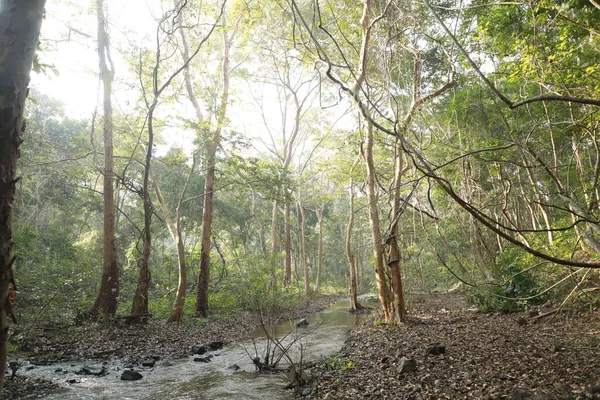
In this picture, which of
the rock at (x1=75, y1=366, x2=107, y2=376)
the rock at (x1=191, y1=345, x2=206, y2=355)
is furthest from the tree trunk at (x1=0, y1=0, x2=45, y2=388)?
the rock at (x1=191, y1=345, x2=206, y2=355)

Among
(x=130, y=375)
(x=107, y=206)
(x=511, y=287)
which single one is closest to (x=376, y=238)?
(x=511, y=287)

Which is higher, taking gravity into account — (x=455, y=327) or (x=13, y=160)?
(x=13, y=160)

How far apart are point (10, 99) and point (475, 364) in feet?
21.8

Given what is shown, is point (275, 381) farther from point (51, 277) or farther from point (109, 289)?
point (51, 277)

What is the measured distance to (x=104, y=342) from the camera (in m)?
9.95

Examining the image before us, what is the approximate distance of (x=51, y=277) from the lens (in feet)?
41.2

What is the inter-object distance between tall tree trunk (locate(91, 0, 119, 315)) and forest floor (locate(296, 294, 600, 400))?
7.92 meters

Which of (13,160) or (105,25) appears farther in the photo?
(105,25)

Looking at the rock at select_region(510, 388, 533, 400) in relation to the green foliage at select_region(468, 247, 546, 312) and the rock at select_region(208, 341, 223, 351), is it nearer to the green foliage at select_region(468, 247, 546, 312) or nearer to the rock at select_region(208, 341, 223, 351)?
the green foliage at select_region(468, 247, 546, 312)

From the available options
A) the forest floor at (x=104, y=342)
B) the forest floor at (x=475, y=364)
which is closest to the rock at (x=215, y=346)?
the forest floor at (x=104, y=342)

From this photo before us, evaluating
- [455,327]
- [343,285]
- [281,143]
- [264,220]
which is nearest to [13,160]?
[455,327]

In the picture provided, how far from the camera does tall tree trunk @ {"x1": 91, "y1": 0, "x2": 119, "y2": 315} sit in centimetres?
1199

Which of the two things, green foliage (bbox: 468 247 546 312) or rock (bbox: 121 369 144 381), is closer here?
rock (bbox: 121 369 144 381)

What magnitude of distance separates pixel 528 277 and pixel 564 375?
22.3ft
